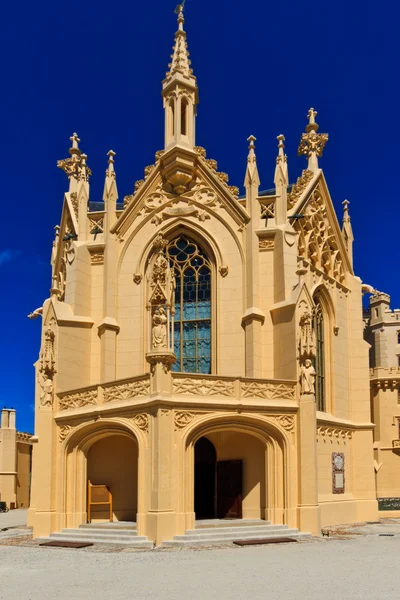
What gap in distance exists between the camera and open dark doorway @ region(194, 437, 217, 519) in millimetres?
24297

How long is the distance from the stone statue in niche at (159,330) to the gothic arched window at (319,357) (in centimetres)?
852

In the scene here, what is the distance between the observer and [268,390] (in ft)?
73.6

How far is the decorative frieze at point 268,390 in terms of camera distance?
22.2 m

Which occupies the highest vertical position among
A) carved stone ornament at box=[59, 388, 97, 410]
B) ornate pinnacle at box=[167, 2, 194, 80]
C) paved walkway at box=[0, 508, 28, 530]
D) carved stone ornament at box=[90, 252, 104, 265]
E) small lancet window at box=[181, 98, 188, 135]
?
ornate pinnacle at box=[167, 2, 194, 80]

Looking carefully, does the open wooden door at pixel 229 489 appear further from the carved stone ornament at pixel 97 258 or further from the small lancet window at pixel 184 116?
the small lancet window at pixel 184 116

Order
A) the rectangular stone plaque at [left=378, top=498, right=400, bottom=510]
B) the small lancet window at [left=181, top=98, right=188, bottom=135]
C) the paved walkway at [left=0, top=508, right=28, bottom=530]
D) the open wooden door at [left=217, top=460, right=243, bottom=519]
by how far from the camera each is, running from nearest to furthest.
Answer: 1. the open wooden door at [left=217, top=460, right=243, bottom=519]
2. the small lancet window at [left=181, top=98, right=188, bottom=135]
3. the paved walkway at [left=0, top=508, right=28, bottom=530]
4. the rectangular stone plaque at [left=378, top=498, right=400, bottom=510]

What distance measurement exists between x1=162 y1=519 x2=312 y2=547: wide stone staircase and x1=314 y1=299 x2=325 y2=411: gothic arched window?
21.8 feet

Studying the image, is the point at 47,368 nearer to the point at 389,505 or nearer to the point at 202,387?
the point at 202,387

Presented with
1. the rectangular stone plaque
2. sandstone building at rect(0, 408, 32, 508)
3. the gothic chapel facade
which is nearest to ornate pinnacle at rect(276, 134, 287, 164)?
the gothic chapel facade

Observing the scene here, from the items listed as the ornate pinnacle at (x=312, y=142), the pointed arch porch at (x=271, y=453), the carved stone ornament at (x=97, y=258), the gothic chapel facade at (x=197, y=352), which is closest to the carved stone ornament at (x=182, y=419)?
the gothic chapel facade at (x=197, y=352)

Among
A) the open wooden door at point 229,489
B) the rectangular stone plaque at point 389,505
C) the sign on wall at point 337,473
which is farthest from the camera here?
the rectangular stone plaque at point 389,505

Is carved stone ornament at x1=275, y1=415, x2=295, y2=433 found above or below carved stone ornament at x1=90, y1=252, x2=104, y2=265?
below

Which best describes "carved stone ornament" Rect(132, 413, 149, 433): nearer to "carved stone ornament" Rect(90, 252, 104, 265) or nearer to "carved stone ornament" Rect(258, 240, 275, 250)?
"carved stone ornament" Rect(90, 252, 104, 265)

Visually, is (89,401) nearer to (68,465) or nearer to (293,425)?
(68,465)
